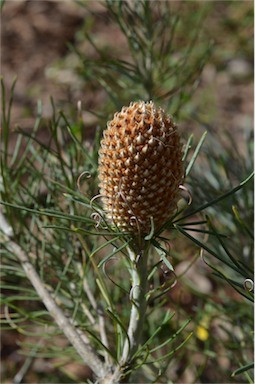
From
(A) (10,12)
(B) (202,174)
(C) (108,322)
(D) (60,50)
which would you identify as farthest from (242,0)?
(C) (108,322)

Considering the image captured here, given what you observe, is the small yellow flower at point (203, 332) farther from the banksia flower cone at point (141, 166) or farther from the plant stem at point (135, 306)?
the banksia flower cone at point (141, 166)

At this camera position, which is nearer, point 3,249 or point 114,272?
point 3,249

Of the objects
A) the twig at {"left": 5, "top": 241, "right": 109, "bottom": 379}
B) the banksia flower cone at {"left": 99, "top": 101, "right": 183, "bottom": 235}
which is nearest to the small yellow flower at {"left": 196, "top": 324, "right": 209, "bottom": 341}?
the twig at {"left": 5, "top": 241, "right": 109, "bottom": 379}

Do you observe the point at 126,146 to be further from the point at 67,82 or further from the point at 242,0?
the point at 242,0

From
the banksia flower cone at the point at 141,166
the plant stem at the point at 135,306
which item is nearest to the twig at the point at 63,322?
the plant stem at the point at 135,306

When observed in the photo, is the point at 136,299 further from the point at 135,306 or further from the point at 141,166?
the point at 141,166

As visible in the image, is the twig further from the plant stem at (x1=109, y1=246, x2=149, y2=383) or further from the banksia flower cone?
the banksia flower cone

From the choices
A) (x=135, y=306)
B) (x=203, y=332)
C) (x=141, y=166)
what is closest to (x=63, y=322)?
(x=135, y=306)
